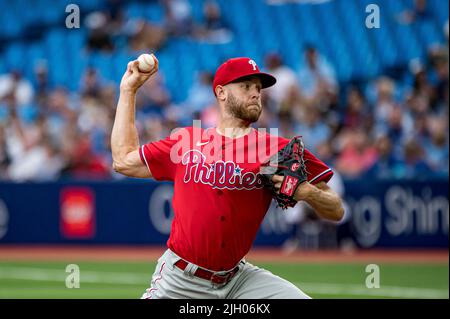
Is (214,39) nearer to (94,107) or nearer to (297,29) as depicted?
(297,29)

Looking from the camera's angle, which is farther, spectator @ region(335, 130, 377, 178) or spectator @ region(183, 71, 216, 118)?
→ spectator @ region(183, 71, 216, 118)

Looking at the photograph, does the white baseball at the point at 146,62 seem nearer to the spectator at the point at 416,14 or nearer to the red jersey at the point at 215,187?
the red jersey at the point at 215,187

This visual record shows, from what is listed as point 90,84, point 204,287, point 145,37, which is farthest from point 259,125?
point 204,287

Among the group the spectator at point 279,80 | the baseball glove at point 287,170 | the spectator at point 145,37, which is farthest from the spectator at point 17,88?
the baseball glove at point 287,170

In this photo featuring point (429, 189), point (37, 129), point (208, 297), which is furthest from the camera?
point (37, 129)

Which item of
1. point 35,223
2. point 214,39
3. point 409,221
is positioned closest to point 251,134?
point 409,221

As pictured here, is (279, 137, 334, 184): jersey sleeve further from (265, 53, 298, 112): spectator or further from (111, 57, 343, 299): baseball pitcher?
(265, 53, 298, 112): spectator

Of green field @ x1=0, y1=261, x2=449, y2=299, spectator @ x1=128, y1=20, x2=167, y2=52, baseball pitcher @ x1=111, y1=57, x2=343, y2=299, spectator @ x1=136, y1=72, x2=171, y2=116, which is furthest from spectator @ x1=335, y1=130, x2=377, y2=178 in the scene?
baseball pitcher @ x1=111, y1=57, x2=343, y2=299
